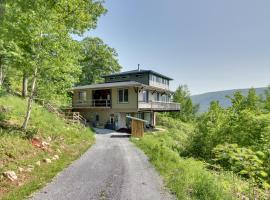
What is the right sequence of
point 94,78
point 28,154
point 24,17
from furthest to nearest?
point 94,78 → point 24,17 → point 28,154

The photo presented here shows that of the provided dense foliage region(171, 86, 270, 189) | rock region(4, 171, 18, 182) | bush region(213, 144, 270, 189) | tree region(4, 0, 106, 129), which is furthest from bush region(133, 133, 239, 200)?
tree region(4, 0, 106, 129)

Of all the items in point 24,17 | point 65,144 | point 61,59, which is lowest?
point 65,144

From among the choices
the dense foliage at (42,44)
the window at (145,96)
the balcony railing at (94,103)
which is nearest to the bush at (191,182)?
the dense foliage at (42,44)

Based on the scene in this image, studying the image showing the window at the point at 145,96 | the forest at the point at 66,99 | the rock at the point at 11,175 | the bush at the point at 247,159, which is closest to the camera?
the bush at the point at 247,159

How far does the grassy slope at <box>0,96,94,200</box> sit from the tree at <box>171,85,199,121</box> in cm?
3756

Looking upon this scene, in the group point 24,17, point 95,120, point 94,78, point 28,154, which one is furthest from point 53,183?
point 94,78

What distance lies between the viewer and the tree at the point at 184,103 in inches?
2155

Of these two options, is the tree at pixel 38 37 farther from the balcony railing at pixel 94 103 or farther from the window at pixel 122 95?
the balcony railing at pixel 94 103

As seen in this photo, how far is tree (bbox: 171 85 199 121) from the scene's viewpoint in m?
54.7

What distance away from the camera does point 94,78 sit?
55.0 meters

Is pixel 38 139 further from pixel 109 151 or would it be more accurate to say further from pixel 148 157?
pixel 148 157

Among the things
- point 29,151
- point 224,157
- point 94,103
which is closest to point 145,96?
point 94,103

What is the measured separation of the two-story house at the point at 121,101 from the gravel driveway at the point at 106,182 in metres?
17.8

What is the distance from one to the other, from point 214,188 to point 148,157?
7.17 metres
